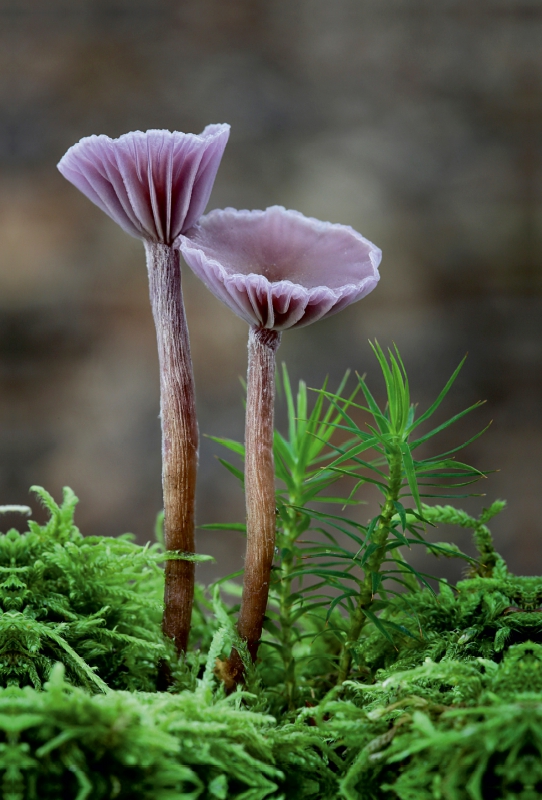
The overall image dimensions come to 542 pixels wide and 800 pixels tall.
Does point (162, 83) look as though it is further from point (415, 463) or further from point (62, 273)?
point (415, 463)

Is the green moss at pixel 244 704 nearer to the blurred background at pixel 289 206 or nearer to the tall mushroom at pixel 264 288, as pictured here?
the tall mushroom at pixel 264 288

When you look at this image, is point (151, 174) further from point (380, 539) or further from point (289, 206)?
point (289, 206)

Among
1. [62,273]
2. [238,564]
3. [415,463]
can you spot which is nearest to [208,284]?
[415,463]

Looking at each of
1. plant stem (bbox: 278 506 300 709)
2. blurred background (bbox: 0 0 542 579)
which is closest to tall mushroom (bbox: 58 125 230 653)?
plant stem (bbox: 278 506 300 709)

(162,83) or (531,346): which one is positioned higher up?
(162,83)

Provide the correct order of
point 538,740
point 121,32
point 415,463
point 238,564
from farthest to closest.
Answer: point 238,564, point 121,32, point 415,463, point 538,740

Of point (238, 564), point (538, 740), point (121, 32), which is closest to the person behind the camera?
point (538, 740)

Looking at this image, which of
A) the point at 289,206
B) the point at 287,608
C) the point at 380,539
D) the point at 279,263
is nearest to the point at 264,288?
the point at 279,263

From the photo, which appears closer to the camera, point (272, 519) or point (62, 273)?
point (272, 519)
